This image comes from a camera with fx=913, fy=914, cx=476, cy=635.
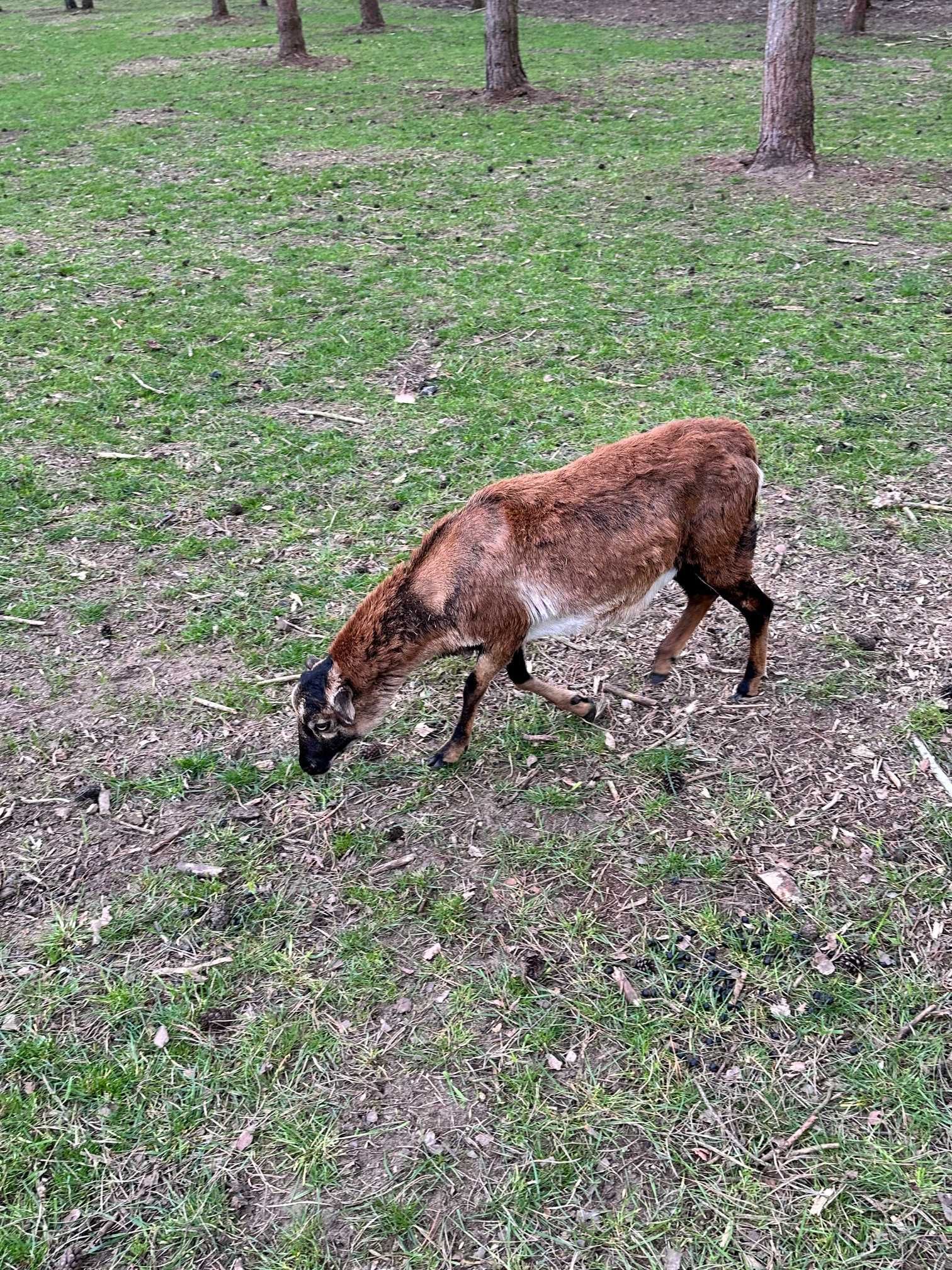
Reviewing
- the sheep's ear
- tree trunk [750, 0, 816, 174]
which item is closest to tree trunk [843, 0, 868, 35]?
tree trunk [750, 0, 816, 174]

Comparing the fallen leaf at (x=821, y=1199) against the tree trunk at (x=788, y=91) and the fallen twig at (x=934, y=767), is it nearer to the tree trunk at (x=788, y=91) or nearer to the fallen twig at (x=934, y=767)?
the fallen twig at (x=934, y=767)

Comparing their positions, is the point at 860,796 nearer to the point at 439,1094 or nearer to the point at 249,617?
the point at 439,1094

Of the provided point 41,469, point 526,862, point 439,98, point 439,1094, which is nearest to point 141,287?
point 41,469

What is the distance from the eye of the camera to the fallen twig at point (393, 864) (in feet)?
13.8

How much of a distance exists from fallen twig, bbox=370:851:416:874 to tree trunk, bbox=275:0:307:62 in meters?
23.7

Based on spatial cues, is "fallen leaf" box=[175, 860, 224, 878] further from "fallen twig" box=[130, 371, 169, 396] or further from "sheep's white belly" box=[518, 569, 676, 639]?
"fallen twig" box=[130, 371, 169, 396]

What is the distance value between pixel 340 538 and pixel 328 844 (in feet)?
8.46

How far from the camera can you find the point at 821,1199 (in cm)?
295

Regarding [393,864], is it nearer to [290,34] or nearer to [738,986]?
[738,986]

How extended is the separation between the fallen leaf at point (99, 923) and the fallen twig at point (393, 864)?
117 cm

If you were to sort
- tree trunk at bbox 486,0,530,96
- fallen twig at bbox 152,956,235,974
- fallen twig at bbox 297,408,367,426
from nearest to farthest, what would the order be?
fallen twig at bbox 152,956,235,974, fallen twig at bbox 297,408,367,426, tree trunk at bbox 486,0,530,96

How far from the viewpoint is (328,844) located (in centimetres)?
434

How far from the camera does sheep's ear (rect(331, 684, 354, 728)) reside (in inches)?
167

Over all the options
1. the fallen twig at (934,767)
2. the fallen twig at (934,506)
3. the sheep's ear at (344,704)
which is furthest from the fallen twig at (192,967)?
the fallen twig at (934,506)
